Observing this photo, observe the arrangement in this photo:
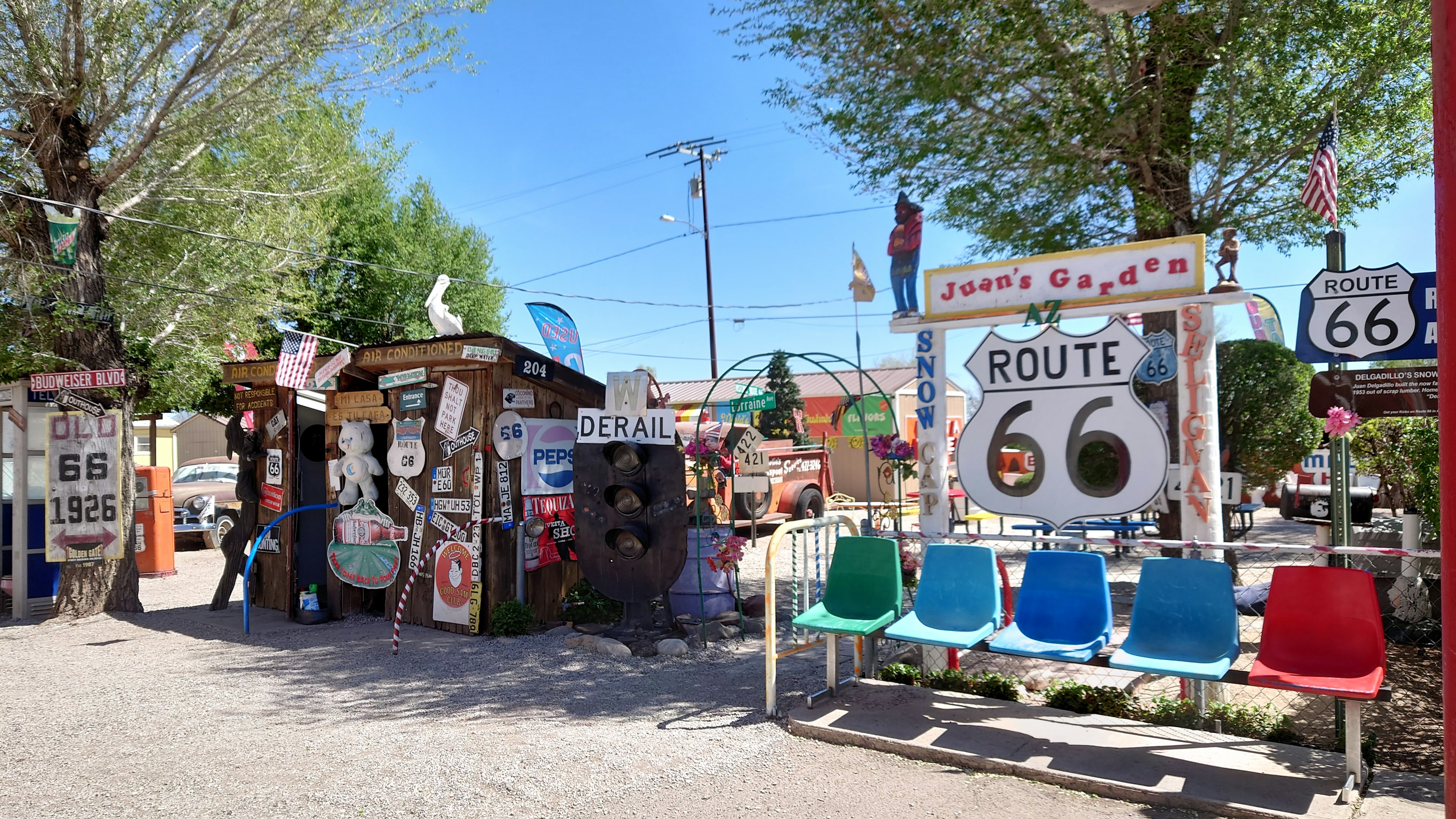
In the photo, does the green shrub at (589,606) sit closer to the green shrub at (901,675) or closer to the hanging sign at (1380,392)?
the green shrub at (901,675)

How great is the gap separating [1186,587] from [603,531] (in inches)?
182

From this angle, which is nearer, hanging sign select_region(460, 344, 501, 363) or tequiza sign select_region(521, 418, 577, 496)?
hanging sign select_region(460, 344, 501, 363)

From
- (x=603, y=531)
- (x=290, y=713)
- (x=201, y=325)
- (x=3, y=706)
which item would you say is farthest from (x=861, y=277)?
(x=201, y=325)

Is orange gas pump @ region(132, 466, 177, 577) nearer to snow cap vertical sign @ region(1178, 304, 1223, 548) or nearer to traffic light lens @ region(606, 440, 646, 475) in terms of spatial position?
traffic light lens @ region(606, 440, 646, 475)

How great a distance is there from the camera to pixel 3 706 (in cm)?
641

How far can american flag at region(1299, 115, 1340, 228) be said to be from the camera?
20.0 ft

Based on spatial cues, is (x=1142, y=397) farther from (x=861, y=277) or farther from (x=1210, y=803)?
(x=1210, y=803)

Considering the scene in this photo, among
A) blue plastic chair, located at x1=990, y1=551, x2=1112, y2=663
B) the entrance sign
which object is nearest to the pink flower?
the entrance sign

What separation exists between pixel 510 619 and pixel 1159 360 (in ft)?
20.2

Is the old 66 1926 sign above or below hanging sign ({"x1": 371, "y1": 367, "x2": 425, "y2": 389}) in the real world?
below

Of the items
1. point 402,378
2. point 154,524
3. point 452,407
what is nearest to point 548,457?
point 452,407

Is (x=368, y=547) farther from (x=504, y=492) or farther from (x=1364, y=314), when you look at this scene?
(x=1364, y=314)

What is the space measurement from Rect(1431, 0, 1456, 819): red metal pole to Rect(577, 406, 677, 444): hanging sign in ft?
21.1

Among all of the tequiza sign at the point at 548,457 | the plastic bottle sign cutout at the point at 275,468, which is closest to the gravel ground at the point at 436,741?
the tequiza sign at the point at 548,457
